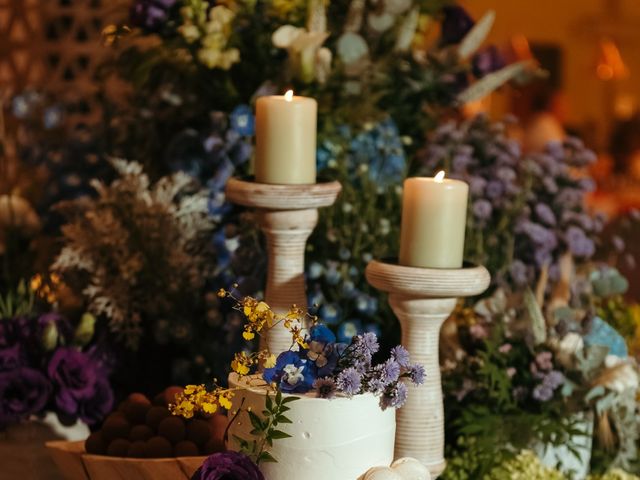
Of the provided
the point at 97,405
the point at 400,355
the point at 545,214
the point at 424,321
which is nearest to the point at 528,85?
the point at 545,214

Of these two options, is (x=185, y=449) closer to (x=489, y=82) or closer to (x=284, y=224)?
(x=284, y=224)

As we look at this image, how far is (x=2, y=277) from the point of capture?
1.78 m

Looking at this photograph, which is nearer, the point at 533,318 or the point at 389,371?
the point at 389,371

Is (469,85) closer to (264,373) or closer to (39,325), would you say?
(39,325)

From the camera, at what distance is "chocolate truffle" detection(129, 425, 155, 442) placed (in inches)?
45.4

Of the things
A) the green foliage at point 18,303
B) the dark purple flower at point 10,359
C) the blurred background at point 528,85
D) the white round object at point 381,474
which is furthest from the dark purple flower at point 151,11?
the white round object at point 381,474

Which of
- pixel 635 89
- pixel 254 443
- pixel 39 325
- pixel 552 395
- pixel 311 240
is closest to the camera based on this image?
pixel 254 443

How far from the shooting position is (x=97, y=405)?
138 centimetres

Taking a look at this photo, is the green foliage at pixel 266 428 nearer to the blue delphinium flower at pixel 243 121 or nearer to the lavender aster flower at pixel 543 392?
the lavender aster flower at pixel 543 392

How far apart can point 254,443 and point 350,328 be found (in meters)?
0.47

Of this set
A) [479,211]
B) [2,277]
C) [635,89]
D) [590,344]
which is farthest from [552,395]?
[635,89]

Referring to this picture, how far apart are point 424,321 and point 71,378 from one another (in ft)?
1.64

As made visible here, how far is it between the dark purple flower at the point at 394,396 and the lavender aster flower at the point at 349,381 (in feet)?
0.13

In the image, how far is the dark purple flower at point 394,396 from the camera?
989mm
